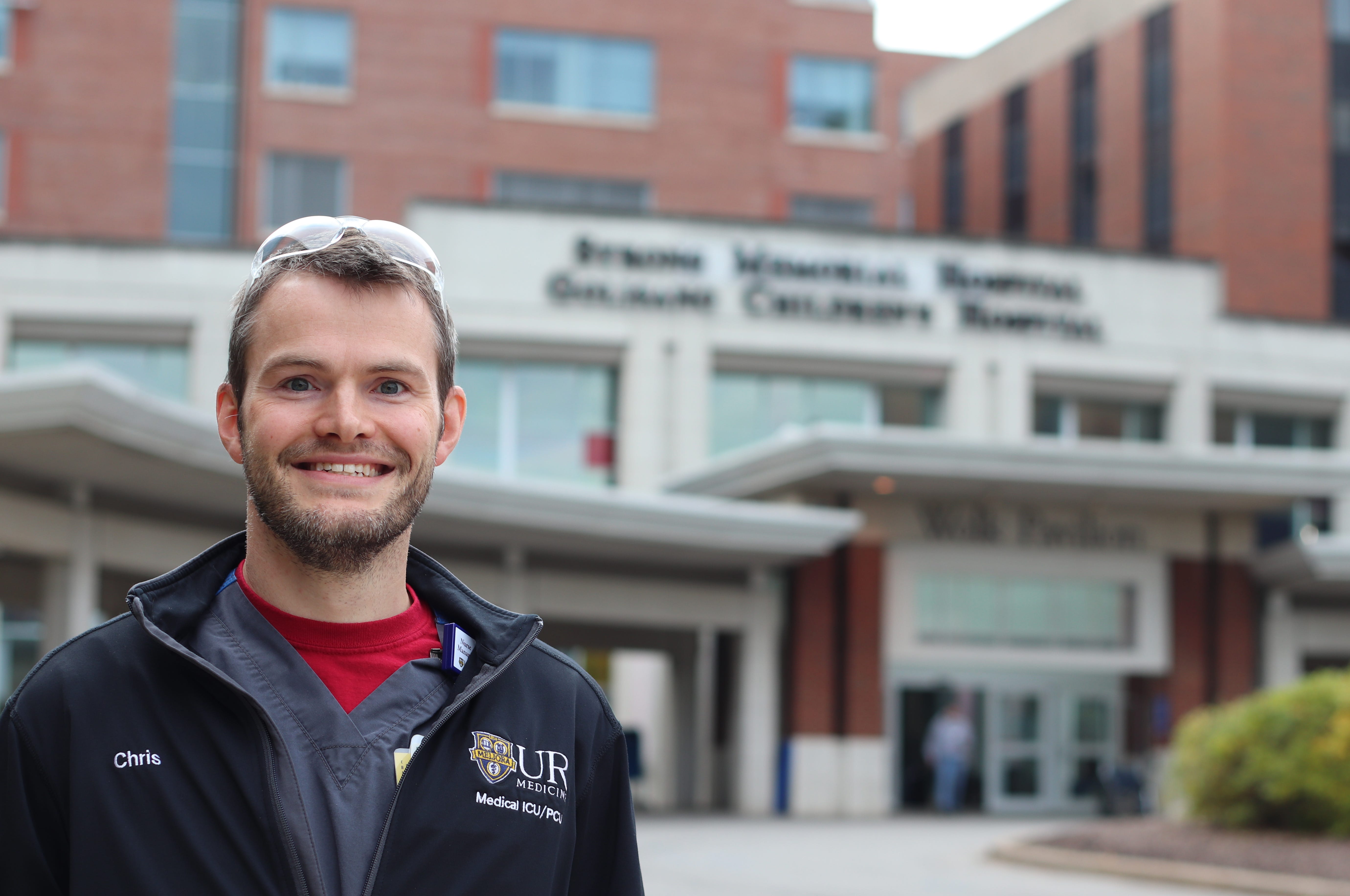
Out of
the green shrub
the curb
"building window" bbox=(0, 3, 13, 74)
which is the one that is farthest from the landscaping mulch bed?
"building window" bbox=(0, 3, 13, 74)

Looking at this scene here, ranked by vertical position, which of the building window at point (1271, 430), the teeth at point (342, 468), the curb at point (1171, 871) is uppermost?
the building window at point (1271, 430)

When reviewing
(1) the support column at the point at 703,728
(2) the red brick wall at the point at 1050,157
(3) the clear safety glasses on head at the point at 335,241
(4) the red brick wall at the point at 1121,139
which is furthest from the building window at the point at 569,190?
→ (3) the clear safety glasses on head at the point at 335,241

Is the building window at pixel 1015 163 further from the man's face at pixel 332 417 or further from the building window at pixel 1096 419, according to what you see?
the man's face at pixel 332 417

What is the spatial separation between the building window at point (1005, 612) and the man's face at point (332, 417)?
24.9m

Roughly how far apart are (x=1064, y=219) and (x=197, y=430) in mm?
36331

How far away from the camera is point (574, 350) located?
2942 centimetres

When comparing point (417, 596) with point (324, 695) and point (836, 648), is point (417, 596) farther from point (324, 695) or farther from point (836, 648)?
point (836, 648)

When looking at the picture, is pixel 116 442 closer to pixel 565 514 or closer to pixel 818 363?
pixel 565 514

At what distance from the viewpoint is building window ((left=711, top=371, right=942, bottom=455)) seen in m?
30.1

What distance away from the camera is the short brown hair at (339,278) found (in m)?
2.58

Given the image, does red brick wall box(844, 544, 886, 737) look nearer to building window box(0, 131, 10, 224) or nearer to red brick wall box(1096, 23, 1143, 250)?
building window box(0, 131, 10, 224)

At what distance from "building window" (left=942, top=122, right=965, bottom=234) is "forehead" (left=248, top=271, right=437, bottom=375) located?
51996 mm

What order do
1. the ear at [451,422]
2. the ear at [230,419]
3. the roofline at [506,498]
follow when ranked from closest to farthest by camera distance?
the ear at [230,419]
the ear at [451,422]
the roofline at [506,498]

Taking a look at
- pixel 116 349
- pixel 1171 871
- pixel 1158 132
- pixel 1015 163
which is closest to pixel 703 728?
pixel 116 349
